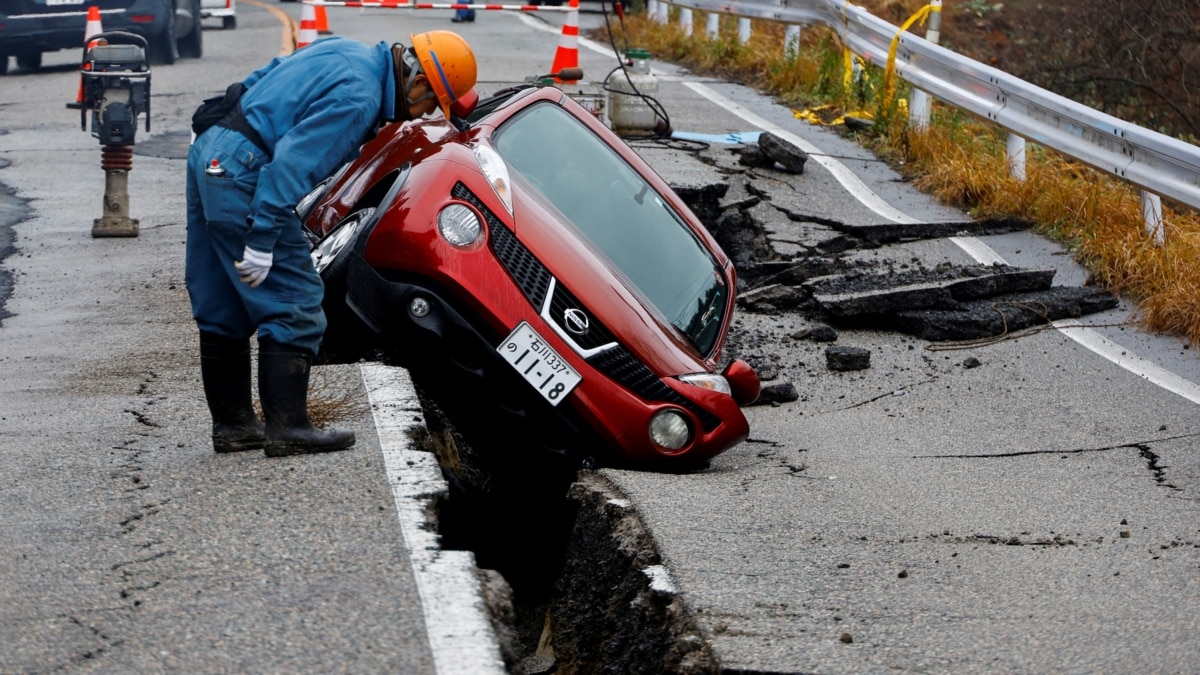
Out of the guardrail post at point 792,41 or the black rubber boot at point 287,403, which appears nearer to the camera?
the black rubber boot at point 287,403

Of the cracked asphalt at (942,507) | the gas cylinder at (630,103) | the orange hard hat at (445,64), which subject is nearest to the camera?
the cracked asphalt at (942,507)

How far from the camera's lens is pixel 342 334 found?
5.72m

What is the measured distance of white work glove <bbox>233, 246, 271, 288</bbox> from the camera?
4.52 metres

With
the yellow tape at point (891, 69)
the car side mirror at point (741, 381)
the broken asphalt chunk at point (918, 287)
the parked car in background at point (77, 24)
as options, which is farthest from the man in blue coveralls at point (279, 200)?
the parked car in background at point (77, 24)

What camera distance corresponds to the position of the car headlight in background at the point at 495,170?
5.48 meters

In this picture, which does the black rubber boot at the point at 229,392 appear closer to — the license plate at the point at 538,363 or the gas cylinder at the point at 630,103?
the license plate at the point at 538,363

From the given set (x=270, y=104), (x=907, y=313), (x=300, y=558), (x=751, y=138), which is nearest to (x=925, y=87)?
(x=751, y=138)

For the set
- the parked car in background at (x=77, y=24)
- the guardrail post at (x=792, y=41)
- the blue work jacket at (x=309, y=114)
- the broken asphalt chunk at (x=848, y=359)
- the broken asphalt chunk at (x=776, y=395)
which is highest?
the blue work jacket at (x=309, y=114)

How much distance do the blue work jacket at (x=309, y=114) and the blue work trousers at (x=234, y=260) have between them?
111 millimetres

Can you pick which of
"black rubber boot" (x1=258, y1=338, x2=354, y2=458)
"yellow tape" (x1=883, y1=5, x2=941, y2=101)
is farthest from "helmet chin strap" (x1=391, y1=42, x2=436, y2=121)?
"yellow tape" (x1=883, y1=5, x2=941, y2=101)

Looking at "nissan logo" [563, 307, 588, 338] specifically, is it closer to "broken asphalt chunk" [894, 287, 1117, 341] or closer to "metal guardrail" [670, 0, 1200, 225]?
"broken asphalt chunk" [894, 287, 1117, 341]

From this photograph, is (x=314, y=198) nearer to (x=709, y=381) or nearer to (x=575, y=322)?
(x=575, y=322)

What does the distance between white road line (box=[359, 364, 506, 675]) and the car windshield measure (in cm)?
107

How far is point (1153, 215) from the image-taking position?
8.59 metres
